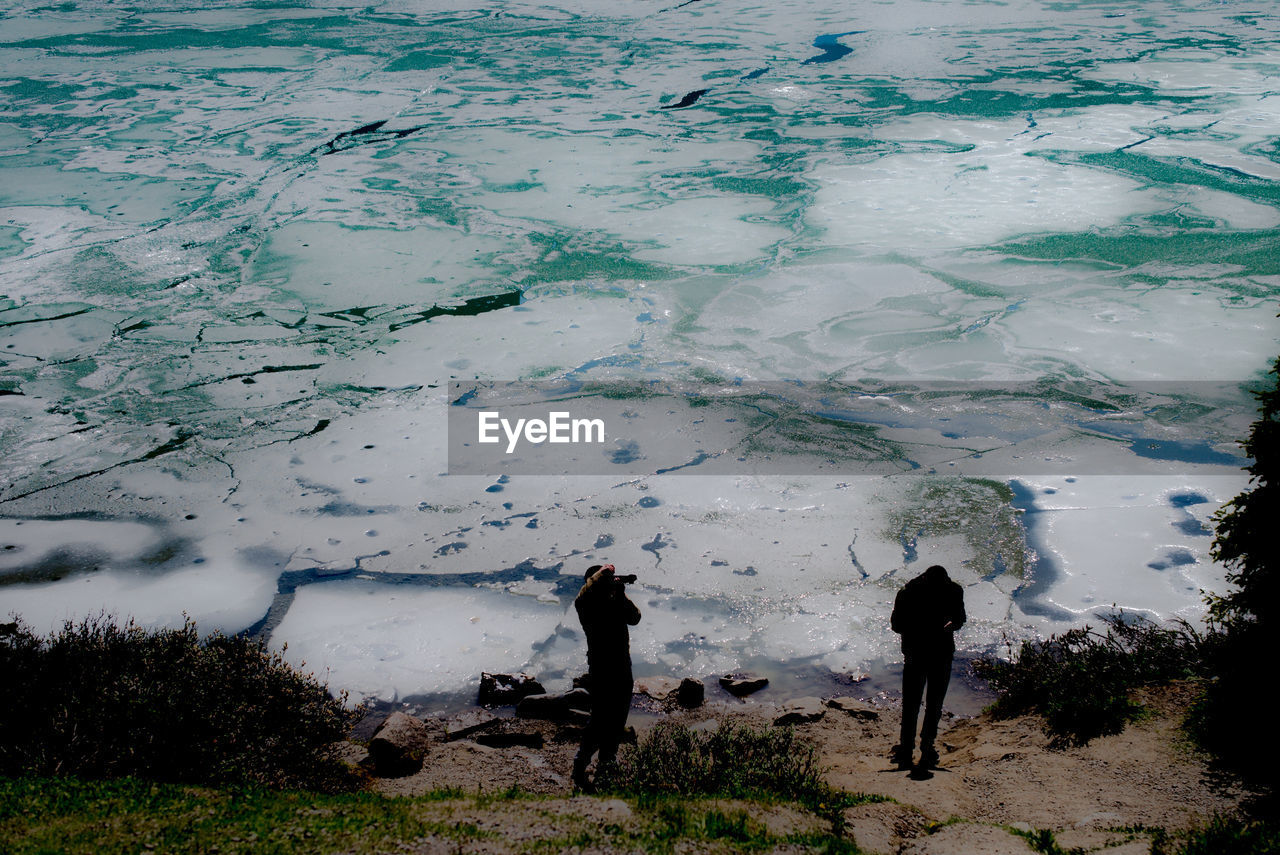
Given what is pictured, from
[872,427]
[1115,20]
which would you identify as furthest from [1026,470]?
[1115,20]

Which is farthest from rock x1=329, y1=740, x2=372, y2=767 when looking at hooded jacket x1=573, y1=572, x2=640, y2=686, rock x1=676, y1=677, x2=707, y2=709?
rock x1=676, y1=677, x2=707, y2=709

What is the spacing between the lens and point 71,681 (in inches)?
182

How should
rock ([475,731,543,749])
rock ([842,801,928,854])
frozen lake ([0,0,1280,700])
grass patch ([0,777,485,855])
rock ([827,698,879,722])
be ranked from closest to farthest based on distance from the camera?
grass patch ([0,777,485,855]) → rock ([842,801,928,854]) → rock ([475,731,543,749]) → rock ([827,698,879,722]) → frozen lake ([0,0,1280,700])

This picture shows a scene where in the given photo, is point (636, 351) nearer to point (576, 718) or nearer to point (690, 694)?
point (690, 694)

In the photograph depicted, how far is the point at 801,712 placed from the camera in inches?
202

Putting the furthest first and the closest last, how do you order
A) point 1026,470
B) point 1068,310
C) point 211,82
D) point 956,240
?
1. point 211,82
2. point 956,240
3. point 1068,310
4. point 1026,470

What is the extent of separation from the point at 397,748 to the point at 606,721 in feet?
3.56

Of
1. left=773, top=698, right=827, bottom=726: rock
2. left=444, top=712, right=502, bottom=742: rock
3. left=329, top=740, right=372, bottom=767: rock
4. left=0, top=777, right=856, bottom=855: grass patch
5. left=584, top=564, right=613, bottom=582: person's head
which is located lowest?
left=773, top=698, right=827, bottom=726: rock

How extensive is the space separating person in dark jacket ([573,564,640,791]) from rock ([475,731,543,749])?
1.54ft

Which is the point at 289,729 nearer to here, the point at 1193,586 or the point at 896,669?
the point at 896,669

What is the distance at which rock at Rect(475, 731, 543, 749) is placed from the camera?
4922mm

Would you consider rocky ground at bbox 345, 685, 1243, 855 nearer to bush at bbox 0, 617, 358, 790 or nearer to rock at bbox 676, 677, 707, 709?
rock at bbox 676, 677, 707, 709

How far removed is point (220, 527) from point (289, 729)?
276cm

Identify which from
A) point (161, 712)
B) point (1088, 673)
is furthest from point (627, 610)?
point (1088, 673)
